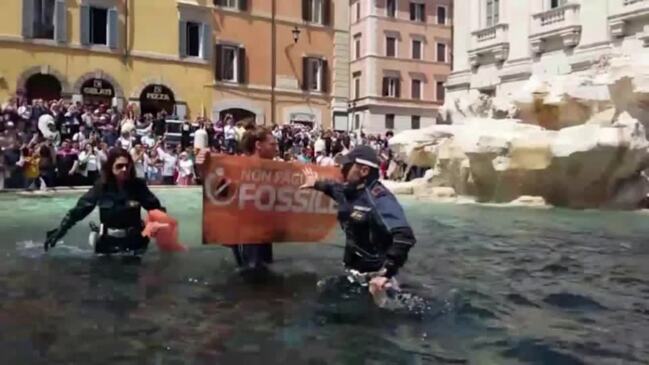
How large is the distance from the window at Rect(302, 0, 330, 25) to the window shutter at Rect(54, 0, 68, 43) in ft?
37.4

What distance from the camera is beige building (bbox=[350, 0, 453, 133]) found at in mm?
57125

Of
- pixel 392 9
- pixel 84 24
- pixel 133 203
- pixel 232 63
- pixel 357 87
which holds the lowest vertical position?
pixel 133 203

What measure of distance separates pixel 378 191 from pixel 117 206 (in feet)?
9.36

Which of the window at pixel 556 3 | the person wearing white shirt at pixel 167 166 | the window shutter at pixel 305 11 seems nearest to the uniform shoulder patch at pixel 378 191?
the person wearing white shirt at pixel 167 166

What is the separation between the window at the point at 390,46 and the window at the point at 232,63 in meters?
21.5

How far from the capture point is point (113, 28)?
34.5 m

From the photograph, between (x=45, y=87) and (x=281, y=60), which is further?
(x=281, y=60)

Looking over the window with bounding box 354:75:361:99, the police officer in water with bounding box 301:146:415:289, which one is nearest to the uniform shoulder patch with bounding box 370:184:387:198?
the police officer in water with bounding box 301:146:415:289

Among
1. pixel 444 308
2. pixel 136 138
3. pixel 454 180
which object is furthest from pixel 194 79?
pixel 444 308

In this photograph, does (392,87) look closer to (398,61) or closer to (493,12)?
(398,61)

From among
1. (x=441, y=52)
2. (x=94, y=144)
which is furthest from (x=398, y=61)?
(x=94, y=144)

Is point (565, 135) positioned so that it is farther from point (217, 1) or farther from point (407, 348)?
point (217, 1)

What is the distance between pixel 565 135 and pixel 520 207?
1662mm

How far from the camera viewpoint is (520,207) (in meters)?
17.1
